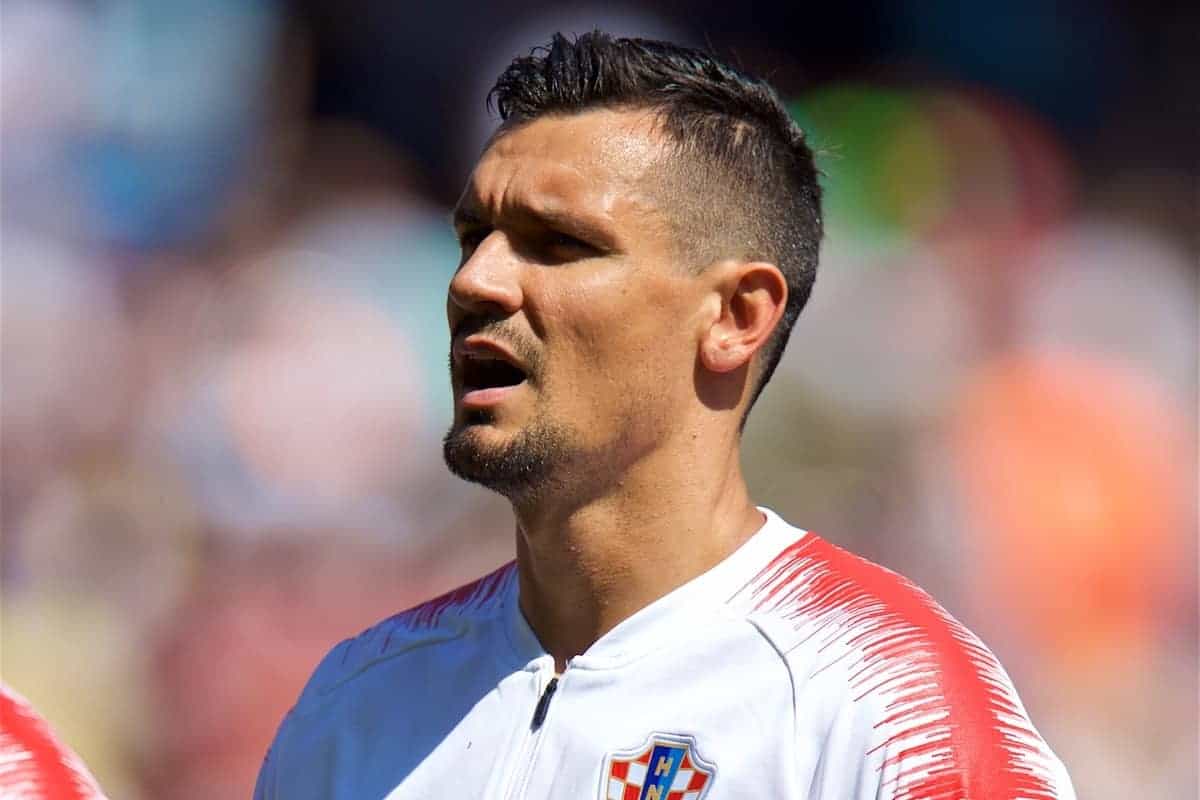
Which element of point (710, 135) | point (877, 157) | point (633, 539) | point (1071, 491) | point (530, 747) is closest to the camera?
point (530, 747)

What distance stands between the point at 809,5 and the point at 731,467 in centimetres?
280

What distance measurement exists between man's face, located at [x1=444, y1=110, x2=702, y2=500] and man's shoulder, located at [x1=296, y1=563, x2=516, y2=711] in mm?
322

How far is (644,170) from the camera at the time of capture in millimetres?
2152

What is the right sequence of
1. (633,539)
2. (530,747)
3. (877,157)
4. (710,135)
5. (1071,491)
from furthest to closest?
(877,157) < (1071,491) < (710,135) < (633,539) < (530,747)

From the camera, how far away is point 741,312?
221 centimetres

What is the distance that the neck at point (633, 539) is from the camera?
6.96ft

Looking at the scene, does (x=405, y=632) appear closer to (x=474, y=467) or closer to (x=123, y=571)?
(x=474, y=467)

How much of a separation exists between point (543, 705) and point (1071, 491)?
2.71 m

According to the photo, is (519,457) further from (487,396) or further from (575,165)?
(575,165)

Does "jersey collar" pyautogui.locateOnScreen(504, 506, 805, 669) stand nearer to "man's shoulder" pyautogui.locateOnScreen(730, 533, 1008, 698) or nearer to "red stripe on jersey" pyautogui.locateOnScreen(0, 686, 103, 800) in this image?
"man's shoulder" pyautogui.locateOnScreen(730, 533, 1008, 698)

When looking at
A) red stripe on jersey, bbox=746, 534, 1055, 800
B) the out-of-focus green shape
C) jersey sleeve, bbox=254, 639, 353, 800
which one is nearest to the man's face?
red stripe on jersey, bbox=746, 534, 1055, 800

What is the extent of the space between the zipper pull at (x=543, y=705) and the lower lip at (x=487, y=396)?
15.5 inches

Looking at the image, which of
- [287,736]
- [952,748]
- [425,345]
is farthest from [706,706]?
[425,345]

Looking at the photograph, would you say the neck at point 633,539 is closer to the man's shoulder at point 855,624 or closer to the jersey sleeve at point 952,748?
the man's shoulder at point 855,624
